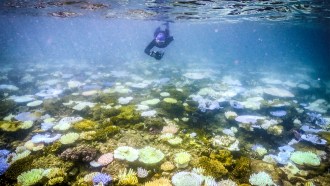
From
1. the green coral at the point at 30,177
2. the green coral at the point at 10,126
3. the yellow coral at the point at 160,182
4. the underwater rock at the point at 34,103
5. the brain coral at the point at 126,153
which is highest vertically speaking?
the green coral at the point at 30,177

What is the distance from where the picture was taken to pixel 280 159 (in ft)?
25.7

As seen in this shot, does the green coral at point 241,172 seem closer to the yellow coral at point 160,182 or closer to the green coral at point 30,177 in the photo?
the yellow coral at point 160,182

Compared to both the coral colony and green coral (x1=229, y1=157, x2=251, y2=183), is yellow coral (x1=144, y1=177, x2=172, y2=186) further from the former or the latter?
green coral (x1=229, y1=157, x2=251, y2=183)

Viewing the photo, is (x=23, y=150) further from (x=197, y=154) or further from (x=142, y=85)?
(x=142, y=85)

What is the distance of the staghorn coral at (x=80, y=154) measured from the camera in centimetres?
693

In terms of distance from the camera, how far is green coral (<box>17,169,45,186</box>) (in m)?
5.93

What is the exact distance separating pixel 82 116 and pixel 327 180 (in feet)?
32.1

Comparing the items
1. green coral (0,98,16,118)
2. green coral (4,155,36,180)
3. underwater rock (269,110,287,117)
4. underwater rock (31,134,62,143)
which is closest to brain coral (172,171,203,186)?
green coral (4,155,36,180)

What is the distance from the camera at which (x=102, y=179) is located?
6.10 metres

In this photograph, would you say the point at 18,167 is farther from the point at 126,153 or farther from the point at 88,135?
the point at 126,153

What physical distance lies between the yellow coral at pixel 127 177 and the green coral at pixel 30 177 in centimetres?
215

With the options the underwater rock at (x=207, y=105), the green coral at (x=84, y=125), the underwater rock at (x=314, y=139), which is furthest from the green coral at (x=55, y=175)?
the underwater rock at (x=314, y=139)

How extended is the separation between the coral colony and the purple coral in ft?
0.09

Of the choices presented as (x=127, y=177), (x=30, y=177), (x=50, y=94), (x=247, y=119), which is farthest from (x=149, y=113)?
(x=50, y=94)
